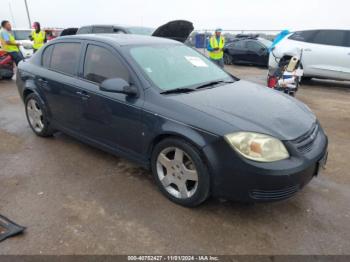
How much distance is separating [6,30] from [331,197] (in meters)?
9.53

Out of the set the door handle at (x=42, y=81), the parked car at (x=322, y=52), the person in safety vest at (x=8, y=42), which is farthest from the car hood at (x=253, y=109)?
the person in safety vest at (x=8, y=42)

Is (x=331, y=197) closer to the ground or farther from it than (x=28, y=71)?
closer to the ground

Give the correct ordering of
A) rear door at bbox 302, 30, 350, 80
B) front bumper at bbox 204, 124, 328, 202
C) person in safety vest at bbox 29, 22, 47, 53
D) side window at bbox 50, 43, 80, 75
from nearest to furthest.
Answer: front bumper at bbox 204, 124, 328, 202, side window at bbox 50, 43, 80, 75, rear door at bbox 302, 30, 350, 80, person in safety vest at bbox 29, 22, 47, 53

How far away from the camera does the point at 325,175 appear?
3.64m

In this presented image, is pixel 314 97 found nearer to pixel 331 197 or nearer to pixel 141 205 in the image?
pixel 331 197

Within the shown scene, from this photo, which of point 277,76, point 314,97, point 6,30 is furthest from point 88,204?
point 6,30

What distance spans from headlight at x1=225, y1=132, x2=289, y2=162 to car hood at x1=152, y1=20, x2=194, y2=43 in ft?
23.8

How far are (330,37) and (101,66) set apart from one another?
797cm

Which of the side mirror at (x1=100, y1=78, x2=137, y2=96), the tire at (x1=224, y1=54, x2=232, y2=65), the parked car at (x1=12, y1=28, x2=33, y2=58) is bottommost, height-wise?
the tire at (x1=224, y1=54, x2=232, y2=65)

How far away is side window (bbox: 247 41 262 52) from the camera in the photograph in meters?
14.2

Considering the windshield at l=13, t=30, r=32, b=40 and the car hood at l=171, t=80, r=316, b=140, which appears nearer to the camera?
the car hood at l=171, t=80, r=316, b=140

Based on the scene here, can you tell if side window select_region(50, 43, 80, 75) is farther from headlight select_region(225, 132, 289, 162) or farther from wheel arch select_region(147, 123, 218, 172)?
headlight select_region(225, 132, 289, 162)

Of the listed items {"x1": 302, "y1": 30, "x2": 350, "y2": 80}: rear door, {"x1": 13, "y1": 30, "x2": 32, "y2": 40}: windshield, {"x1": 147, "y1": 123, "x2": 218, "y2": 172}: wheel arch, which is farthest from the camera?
{"x1": 13, "y1": 30, "x2": 32, "y2": 40}: windshield

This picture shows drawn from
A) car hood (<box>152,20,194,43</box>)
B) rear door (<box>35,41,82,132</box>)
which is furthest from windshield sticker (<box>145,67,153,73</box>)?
car hood (<box>152,20,194,43</box>)
